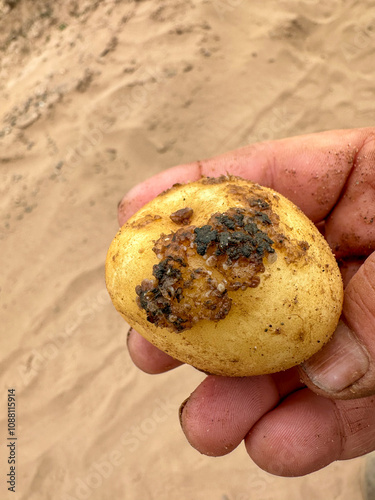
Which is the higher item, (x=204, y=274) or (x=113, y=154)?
(x=204, y=274)

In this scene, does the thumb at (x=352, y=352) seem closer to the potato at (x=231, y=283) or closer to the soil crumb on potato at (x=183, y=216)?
the potato at (x=231, y=283)

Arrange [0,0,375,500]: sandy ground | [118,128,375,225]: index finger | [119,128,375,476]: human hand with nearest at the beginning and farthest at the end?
1. [119,128,375,476]: human hand
2. [118,128,375,225]: index finger
3. [0,0,375,500]: sandy ground

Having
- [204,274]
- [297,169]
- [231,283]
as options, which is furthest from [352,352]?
[297,169]

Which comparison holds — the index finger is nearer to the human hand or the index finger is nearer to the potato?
the human hand

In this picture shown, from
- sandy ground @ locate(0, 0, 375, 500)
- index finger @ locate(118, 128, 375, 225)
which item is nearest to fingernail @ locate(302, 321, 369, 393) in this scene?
index finger @ locate(118, 128, 375, 225)

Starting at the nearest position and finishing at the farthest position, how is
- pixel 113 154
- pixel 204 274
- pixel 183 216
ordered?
pixel 204 274 < pixel 183 216 < pixel 113 154

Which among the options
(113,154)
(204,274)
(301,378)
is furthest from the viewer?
(113,154)

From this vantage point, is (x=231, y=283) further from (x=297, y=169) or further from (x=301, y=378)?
(x=297, y=169)
